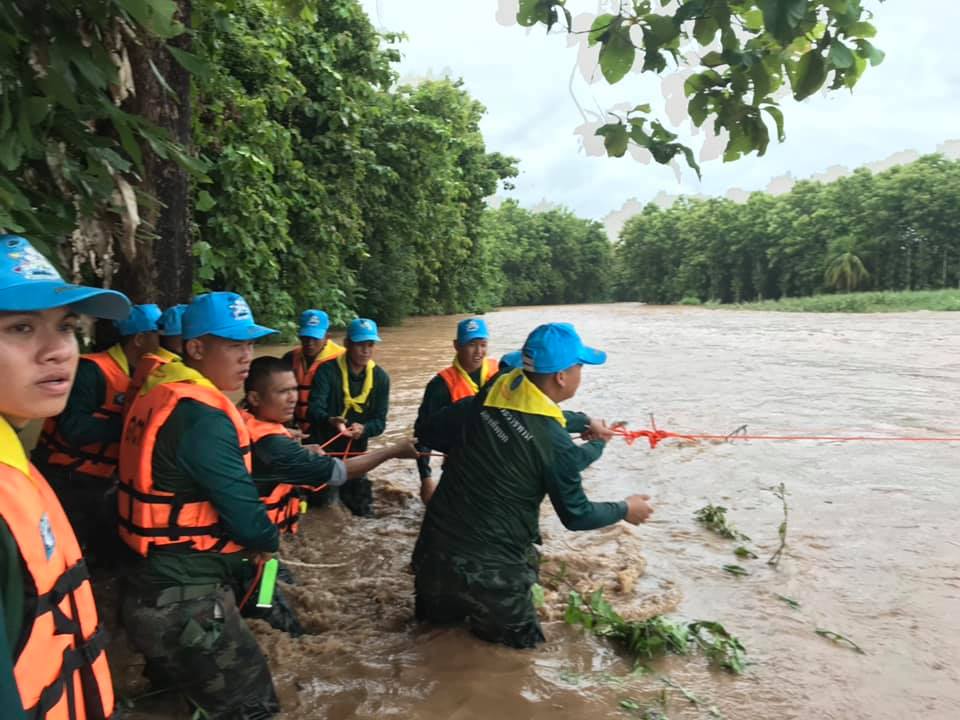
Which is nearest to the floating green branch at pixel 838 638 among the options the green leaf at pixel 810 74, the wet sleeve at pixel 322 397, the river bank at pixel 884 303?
the green leaf at pixel 810 74

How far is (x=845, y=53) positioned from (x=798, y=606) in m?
3.53

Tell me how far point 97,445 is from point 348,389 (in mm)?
2446

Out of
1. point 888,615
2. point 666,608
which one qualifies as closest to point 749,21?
point 666,608

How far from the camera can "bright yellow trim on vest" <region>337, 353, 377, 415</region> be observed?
648 centimetres

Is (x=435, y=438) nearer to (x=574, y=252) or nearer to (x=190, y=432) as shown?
(x=190, y=432)

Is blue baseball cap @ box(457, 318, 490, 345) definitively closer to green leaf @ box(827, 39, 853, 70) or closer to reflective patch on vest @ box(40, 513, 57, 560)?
green leaf @ box(827, 39, 853, 70)

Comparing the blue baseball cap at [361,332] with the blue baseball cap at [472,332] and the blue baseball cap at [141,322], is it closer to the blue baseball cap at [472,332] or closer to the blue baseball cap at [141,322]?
the blue baseball cap at [472,332]

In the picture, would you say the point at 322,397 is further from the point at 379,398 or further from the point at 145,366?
the point at 145,366

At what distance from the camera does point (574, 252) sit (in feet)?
265

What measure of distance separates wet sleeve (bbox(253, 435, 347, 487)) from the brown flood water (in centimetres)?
100

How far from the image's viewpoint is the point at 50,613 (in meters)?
1.51

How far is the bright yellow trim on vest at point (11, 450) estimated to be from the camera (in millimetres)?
1467

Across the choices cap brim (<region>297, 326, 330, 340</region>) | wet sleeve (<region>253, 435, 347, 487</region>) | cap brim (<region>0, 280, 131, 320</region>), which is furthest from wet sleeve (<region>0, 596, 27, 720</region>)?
cap brim (<region>297, 326, 330, 340</region>)

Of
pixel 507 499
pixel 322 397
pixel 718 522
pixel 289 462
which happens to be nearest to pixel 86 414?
pixel 289 462
